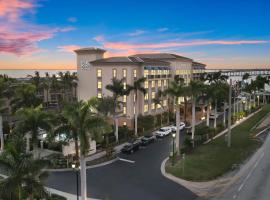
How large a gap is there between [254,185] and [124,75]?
40.3 m

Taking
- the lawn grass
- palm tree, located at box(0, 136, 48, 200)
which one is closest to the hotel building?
the lawn grass

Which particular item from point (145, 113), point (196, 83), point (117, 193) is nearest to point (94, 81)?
point (145, 113)

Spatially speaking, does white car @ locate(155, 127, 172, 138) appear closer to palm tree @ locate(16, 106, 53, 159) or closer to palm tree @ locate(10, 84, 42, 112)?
palm tree @ locate(10, 84, 42, 112)

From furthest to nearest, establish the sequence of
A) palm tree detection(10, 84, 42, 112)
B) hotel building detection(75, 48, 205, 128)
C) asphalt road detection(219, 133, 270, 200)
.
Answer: hotel building detection(75, 48, 205, 128)
palm tree detection(10, 84, 42, 112)
asphalt road detection(219, 133, 270, 200)

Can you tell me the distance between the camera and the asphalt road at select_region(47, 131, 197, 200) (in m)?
30.9

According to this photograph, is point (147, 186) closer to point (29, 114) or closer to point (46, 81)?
point (29, 114)

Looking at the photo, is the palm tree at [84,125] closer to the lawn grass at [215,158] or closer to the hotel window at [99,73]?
the lawn grass at [215,158]

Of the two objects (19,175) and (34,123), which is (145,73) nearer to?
(34,123)

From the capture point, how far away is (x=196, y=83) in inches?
2000

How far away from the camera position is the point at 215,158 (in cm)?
4319

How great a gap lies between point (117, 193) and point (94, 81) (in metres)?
43.9

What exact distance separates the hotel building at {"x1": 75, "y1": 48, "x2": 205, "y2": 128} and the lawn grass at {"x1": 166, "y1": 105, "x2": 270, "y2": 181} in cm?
2056

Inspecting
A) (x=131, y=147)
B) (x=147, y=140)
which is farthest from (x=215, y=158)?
(x=147, y=140)

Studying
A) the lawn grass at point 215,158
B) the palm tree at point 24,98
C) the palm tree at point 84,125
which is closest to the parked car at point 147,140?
the lawn grass at point 215,158
